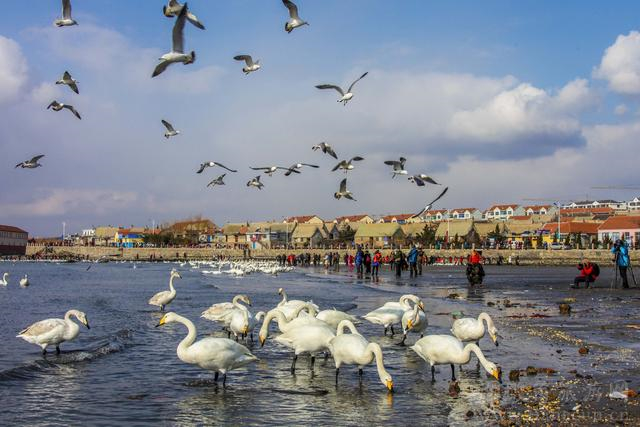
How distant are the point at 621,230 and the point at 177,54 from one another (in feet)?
344

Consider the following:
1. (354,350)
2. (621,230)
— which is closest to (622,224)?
(621,230)

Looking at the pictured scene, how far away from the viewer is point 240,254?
129125mm

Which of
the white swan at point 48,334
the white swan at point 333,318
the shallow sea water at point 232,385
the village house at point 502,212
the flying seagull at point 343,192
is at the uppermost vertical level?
the village house at point 502,212

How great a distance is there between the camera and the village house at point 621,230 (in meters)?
101

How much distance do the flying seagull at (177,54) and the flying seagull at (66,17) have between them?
159 inches

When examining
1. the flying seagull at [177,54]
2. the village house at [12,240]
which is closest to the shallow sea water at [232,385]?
the flying seagull at [177,54]

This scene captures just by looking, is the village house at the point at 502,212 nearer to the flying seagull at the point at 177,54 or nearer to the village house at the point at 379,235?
the village house at the point at 379,235

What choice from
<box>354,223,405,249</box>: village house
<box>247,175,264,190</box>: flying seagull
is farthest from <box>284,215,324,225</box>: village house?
<box>247,175,264,190</box>: flying seagull

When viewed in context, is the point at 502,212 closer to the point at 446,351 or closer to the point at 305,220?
the point at 305,220

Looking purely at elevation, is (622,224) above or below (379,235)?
above

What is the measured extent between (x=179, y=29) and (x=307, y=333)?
21.0 ft

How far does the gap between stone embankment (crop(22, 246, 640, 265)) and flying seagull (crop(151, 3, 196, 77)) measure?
75.1m

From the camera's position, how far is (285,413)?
8.08m

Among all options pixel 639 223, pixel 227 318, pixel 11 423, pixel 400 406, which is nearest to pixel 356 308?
pixel 227 318
